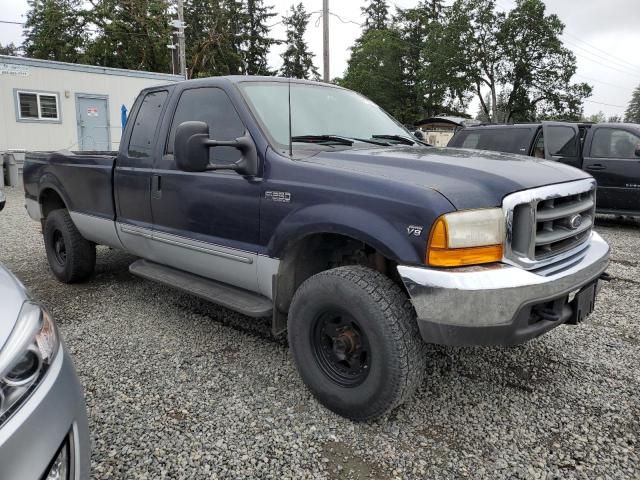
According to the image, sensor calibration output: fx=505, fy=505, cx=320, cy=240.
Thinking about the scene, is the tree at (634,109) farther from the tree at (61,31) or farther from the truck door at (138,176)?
the truck door at (138,176)

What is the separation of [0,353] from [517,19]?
1549 inches

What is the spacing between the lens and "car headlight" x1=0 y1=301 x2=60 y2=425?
4.89 ft

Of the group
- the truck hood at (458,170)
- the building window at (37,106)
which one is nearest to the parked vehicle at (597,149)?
the truck hood at (458,170)

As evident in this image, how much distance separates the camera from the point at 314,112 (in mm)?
3520

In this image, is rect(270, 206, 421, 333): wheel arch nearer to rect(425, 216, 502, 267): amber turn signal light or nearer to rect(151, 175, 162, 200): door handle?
rect(425, 216, 502, 267): amber turn signal light

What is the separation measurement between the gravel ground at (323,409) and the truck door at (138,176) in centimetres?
70

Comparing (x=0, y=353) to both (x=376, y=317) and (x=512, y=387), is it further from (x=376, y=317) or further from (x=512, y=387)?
(x=512, y=387)

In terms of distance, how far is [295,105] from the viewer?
346cm

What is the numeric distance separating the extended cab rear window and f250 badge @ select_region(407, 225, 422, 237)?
686cm

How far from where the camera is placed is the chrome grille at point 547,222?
2354mm

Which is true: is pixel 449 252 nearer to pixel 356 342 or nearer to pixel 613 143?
pixel 356 342

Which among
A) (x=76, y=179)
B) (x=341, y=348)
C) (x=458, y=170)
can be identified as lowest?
(x=341, y=348)

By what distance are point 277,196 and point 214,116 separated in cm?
99

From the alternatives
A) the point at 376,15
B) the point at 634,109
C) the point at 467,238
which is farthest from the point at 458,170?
the point at 634,109
